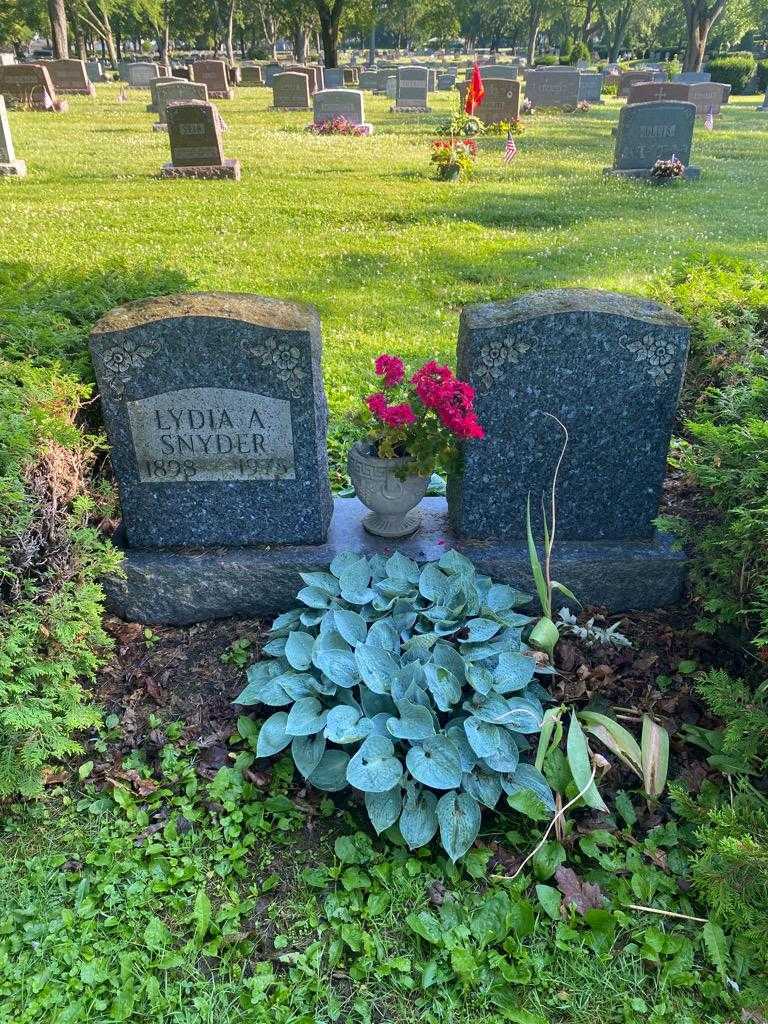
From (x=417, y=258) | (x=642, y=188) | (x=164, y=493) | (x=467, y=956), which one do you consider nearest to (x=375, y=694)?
(x=467, y=956)

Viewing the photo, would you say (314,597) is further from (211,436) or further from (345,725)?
(211,436)

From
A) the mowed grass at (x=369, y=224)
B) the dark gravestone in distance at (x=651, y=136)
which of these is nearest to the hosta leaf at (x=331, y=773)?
the mowed grass at (x=369, y=224)

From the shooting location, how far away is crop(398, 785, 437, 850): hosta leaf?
250cm

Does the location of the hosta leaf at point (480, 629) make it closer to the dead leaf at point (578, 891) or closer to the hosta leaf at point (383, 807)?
A: the hosta leaf at point (383, 807)

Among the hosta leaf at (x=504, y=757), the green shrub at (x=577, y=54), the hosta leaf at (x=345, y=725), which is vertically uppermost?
the green shrub at (x=577, y=54)

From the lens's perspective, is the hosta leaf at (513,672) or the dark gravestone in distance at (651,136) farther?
the dark gravestone in distance at (651,136)

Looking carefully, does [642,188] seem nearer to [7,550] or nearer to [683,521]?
[683,521]

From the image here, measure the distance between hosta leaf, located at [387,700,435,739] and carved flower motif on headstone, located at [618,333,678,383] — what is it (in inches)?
69.2

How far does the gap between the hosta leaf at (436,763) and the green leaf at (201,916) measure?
0.76 m

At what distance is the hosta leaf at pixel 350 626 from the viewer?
9.86ft

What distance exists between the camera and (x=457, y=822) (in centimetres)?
251

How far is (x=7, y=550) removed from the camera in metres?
2.69

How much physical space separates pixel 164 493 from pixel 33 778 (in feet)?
4.30

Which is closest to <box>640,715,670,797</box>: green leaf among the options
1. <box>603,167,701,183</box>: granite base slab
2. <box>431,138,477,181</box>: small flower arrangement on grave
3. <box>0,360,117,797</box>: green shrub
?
<box>0,360,117,797</box>: green shrub
